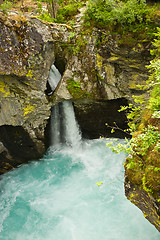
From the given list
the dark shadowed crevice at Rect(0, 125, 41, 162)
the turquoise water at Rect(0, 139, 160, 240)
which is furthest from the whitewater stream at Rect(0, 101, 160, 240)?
the dark shadowed crevice at Rect(0, 125, 41, 162)

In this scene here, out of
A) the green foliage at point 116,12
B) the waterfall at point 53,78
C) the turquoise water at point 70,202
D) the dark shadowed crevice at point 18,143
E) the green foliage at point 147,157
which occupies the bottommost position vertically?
the turquoise water at point 70,202

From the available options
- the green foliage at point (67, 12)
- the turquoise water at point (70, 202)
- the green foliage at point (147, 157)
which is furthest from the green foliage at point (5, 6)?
the turquoise water at point (70, 202)

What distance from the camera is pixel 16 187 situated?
7.64m

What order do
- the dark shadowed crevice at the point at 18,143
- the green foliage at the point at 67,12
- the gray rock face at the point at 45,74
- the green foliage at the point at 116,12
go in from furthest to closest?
the green foliage at the point at 67,12 → the dark shadowed crevice at the point at 18,143 → the green foliage at the point at 116,12 → the gray rock face at the point at 45,74

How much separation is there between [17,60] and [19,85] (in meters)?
1.10

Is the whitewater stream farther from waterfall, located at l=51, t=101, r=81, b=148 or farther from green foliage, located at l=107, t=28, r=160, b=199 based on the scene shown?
green foliage, located at l=107, t=28, r=160, b=199

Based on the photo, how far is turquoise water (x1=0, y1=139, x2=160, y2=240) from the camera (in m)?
5.53

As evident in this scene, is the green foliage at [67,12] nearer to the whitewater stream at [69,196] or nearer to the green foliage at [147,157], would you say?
the whitewater stream at [69,196]

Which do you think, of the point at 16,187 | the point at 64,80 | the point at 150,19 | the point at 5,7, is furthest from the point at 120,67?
the point at 16,187

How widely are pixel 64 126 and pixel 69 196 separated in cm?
403

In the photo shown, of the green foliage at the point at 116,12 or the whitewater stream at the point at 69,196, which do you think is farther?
the green foliage at the point at 116,12

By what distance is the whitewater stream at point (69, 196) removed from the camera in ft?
18.2

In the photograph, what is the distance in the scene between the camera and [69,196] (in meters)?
6.87

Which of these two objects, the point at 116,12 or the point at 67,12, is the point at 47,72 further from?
the point at 116,12
